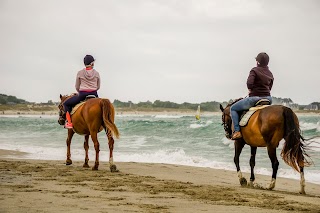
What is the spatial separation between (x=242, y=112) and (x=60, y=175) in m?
3.99

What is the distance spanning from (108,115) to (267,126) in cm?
388

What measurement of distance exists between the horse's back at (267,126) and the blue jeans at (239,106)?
387 millimetres

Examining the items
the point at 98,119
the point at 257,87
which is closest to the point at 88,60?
the point at 98,119

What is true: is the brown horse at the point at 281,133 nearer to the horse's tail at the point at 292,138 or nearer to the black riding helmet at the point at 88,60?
the horse's tail at the point at 292,138

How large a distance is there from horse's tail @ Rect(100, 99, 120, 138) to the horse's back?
3183 millimetres

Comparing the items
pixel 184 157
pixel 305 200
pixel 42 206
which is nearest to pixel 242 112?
pixel 305 200

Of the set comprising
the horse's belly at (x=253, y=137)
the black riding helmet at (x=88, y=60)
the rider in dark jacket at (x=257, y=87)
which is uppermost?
the black riding helmet at (x=88, y=60)

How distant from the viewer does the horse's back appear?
26.1 ft

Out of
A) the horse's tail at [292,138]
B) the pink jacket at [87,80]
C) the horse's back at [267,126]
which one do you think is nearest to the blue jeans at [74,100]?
the pink jacket at [87,80]

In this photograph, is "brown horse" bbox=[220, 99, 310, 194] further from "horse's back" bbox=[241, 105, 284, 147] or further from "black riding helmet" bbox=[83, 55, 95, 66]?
"black riding helmet" bbox=[83, 55, 95, 66]

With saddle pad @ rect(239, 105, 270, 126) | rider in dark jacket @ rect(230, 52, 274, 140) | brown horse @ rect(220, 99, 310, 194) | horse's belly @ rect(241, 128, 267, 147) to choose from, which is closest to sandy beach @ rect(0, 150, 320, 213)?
brown horse @ rect(220, 99, 310, 194)

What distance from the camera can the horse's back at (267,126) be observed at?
26.1ft

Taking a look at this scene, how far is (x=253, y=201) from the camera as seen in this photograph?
6609 millimetres

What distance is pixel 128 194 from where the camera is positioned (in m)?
6.86
